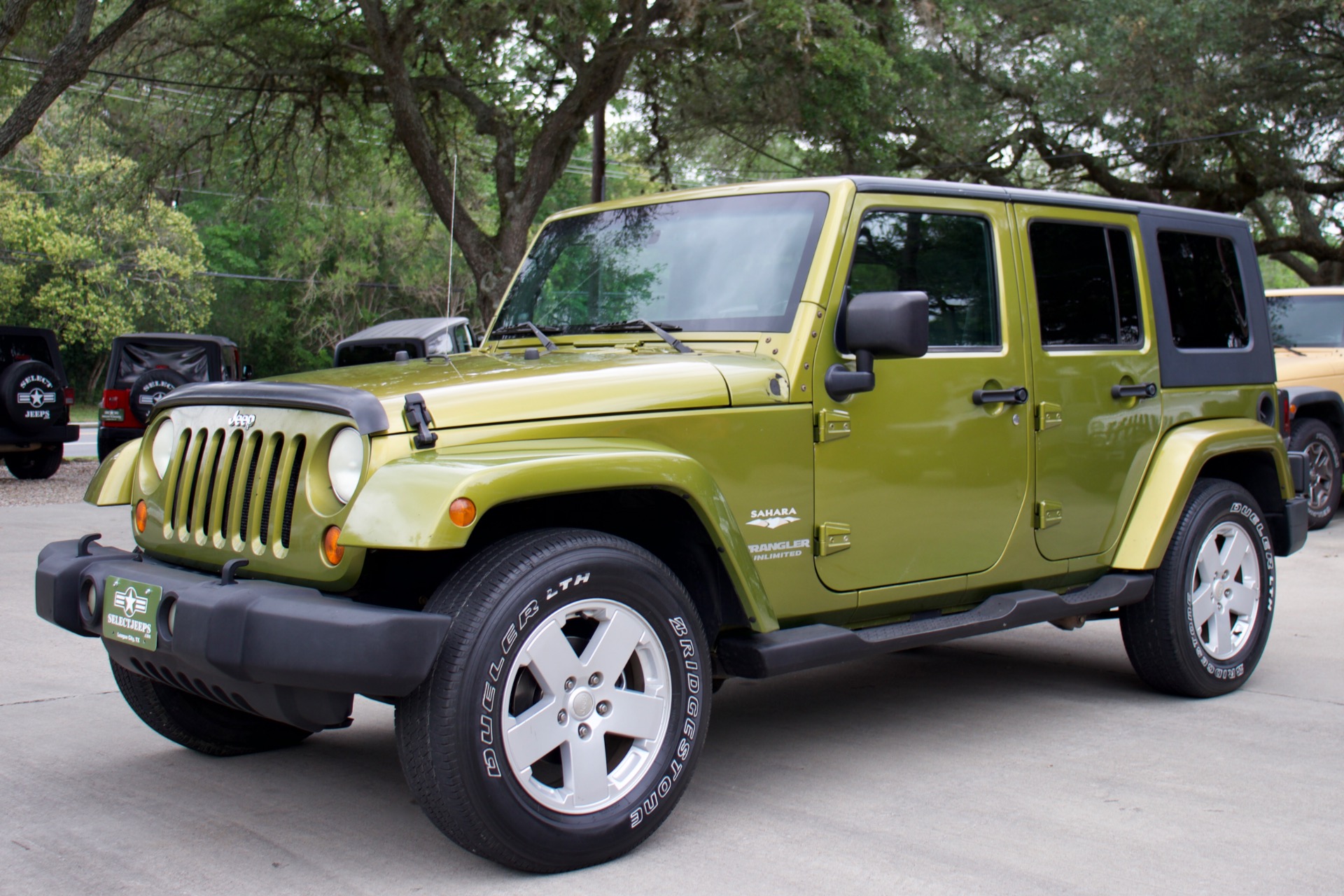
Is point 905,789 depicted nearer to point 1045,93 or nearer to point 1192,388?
point 1192,388

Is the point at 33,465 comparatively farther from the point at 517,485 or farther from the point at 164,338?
the point at 517,485

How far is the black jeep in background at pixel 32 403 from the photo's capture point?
14688 mm

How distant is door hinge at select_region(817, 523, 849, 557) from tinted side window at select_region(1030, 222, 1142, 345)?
4.22ft

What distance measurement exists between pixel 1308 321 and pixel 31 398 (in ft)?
44.2

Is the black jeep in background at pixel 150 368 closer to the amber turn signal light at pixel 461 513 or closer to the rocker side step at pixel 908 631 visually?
the rocker side step at pixel 908 631

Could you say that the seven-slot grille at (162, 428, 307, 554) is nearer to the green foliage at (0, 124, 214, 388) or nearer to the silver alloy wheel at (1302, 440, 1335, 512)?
the silver alloy wheel at (1302, 440, 1335, 512)

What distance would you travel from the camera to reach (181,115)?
20062 millimetres

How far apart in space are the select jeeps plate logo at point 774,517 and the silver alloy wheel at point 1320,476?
814cm

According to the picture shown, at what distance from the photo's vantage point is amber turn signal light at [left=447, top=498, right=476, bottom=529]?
3.12 metres

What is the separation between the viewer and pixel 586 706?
3447 mm

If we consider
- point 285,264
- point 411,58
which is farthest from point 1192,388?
point 285,264

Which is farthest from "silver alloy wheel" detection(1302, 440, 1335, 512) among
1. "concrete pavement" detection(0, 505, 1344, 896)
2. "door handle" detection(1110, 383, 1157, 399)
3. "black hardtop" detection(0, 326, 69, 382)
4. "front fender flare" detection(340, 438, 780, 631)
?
"black hardtop" detection(0, 326, 69, 382)

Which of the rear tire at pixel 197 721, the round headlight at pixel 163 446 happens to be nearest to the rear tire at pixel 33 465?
the rear tire at pixel 197 721

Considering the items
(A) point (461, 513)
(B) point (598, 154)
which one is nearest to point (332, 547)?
(A) point (461, 513)
